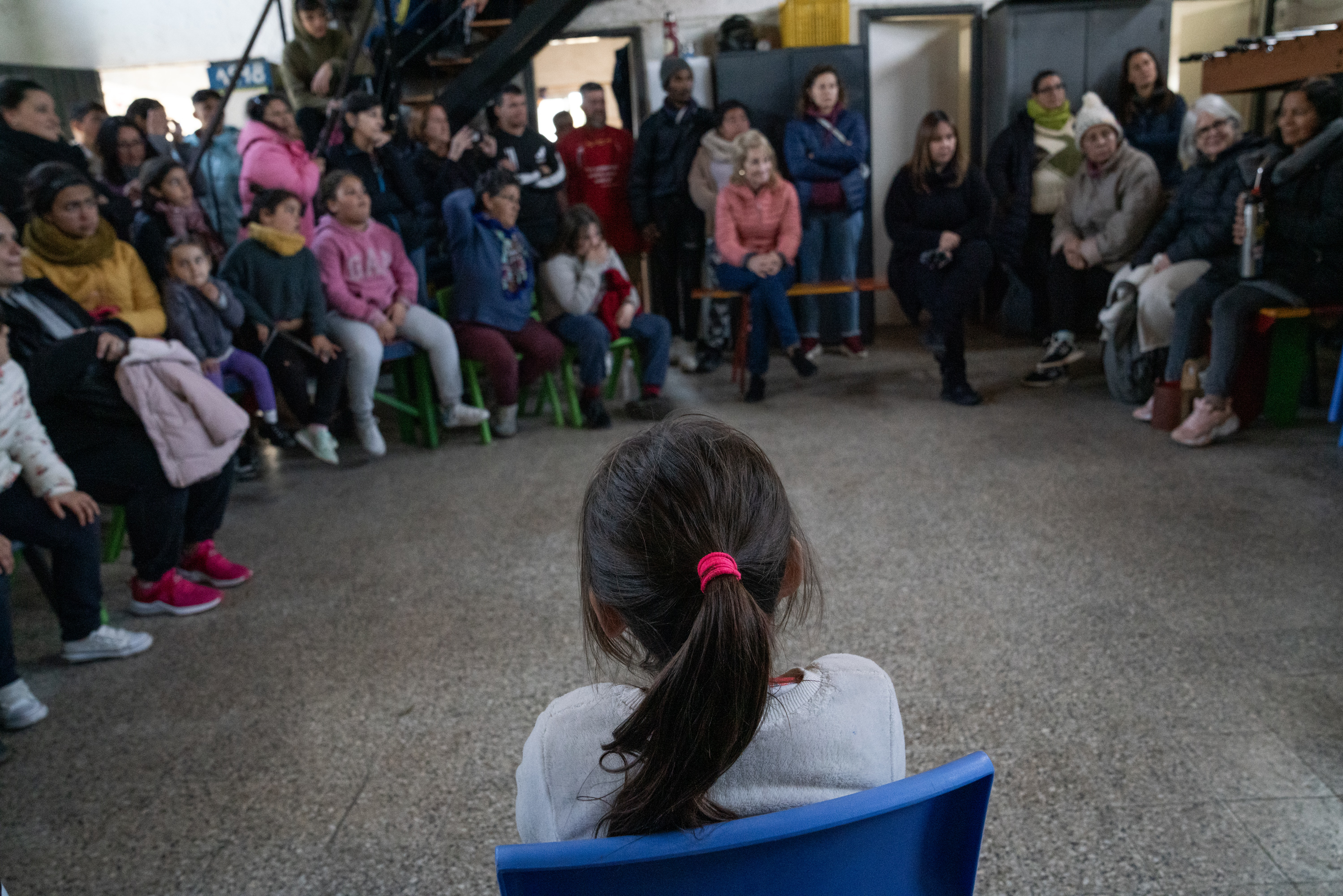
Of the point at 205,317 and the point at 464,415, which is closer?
the point at 205,317

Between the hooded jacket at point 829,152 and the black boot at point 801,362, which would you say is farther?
the hooded jacket at point 829,152

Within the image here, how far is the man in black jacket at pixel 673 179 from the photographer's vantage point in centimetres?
559

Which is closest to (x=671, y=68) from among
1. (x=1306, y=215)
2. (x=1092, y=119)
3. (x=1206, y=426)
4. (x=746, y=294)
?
(x=746, y=294)

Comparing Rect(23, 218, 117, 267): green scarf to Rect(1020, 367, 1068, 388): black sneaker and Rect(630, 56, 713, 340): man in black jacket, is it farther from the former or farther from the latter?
Rect(1020, 367, 1068, 388): black sneaker

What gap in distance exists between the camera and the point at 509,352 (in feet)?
14.1

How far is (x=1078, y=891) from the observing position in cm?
152

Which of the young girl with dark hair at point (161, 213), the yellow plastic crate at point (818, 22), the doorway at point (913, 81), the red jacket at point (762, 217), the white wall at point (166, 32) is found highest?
the white wall at point (166, 32)

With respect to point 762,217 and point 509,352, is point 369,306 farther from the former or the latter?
point 762,217

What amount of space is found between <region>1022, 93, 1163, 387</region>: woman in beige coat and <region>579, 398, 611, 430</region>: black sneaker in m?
1.95

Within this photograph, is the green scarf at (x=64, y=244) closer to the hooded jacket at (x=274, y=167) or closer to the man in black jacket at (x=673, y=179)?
the hooded jacket at (x=274, y=167)

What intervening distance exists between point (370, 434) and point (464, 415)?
0.40 metres

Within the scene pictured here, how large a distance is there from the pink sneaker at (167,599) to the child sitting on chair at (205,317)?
889mm

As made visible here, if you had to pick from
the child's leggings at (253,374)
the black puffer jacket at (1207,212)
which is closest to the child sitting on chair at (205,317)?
the child's leggings at (253,374)

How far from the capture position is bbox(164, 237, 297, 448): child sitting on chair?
3.38 metres
